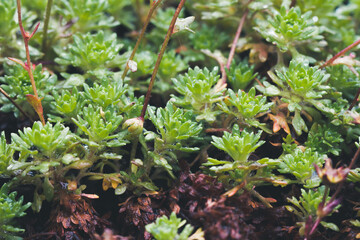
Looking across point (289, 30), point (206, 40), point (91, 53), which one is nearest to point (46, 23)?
point (91, 53)

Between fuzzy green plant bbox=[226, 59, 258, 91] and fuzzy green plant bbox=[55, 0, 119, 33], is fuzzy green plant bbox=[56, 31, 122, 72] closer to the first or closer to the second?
fuzzy green plant bbox=[55, 0, 119, 33]

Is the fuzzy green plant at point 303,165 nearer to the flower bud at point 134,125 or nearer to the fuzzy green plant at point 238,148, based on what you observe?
the fuzzy green plant at point 238,148

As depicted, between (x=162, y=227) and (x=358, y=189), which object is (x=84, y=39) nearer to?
(x=162, y=227)

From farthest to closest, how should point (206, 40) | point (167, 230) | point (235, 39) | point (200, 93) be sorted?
point (206, 40) → point (235, 39) → point (200, 93) → point (167, 230)

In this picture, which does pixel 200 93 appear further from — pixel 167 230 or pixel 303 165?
pixel 167 230

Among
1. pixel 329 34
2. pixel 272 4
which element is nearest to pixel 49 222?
pixel 272 4

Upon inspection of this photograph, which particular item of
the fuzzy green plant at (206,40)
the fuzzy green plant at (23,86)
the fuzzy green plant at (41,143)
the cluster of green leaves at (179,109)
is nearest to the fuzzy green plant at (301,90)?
the cluster of green leaves at (179,109)
